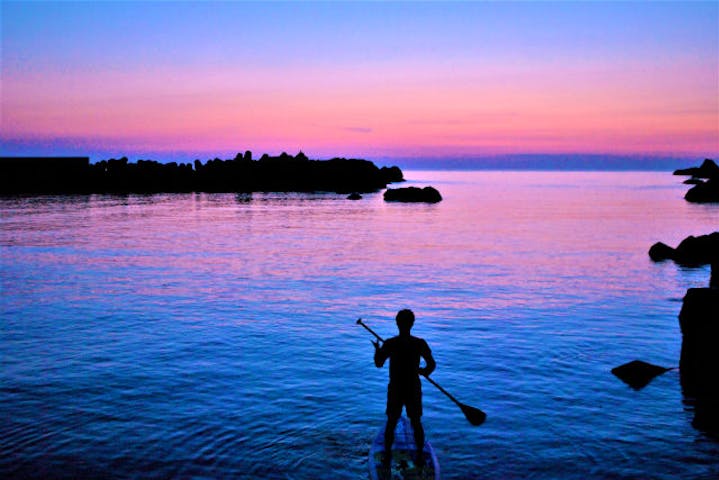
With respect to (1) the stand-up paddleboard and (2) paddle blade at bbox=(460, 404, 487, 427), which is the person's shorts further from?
(2) paddle blade at bbox=(460, 404, 487, 427)

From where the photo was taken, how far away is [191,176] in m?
182

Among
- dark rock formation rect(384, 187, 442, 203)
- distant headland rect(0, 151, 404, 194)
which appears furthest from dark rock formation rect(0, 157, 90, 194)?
dark rock formation rect(384, 187, 442, 203)

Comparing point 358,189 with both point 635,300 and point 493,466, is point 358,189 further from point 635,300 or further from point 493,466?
point 493,466

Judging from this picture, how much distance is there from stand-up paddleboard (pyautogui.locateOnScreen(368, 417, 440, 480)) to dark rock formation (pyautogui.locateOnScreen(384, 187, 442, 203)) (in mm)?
111675

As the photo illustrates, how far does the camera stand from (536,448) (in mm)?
12820

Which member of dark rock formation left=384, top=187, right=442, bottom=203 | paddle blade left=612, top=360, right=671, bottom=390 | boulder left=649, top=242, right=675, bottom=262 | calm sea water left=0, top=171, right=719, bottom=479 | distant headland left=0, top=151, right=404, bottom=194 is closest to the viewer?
calm sea water left=0, top=171, right=719, bottom=479

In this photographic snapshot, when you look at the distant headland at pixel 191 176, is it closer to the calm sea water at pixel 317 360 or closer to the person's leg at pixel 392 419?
the calm sea water at pixel 317 360

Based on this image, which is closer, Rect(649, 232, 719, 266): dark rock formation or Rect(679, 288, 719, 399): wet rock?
Rect(679, 288, 719, 399): wet rock

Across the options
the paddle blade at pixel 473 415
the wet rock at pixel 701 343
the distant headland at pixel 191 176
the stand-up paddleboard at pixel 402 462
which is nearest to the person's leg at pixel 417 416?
the stand-up paddleboard at pixel 402 462

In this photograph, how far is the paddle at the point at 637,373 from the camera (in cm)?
1723

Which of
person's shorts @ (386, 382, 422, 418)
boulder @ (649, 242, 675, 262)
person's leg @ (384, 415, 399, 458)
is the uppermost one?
person's shorts @ (386, 382, 422, 418)

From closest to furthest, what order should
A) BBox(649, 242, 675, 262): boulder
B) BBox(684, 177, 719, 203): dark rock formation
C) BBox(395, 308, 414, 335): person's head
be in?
BBox(395, 308, 414, 335): person's head → BBox(649, 242, 675, 262): boulder → BBox(684, 177, 719, 203): dark rock formation

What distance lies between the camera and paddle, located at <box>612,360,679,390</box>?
679 inches

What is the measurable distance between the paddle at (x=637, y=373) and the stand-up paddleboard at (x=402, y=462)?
8.58 meters
